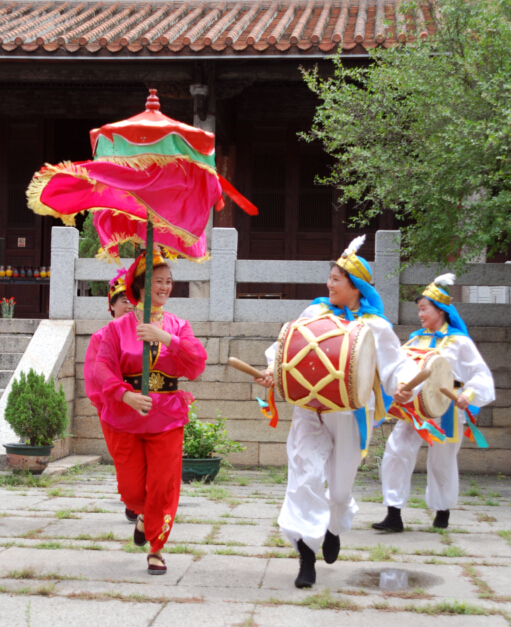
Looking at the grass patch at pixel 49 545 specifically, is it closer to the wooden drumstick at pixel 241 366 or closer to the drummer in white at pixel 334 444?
the drummer in white at pixel 334 444

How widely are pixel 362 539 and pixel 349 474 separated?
1.04 metres

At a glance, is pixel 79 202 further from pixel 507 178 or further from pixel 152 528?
pixel 507 178

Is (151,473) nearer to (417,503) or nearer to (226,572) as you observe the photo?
(226,572)

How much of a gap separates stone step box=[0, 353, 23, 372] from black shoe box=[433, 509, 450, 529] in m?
5.10

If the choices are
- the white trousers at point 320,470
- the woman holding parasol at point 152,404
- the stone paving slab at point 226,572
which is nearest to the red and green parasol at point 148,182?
the woman holding parasol at point 152,404

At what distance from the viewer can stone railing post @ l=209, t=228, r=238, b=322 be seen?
323 inches

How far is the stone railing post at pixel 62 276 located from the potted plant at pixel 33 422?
1740mm

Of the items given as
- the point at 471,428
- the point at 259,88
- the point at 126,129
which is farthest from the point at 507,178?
the point at 259,88

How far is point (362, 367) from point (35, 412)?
377 cm

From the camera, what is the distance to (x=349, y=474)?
13.2 feet

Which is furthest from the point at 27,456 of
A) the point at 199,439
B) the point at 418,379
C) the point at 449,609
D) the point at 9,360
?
the point at 449,609

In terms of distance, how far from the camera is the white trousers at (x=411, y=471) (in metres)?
5.24

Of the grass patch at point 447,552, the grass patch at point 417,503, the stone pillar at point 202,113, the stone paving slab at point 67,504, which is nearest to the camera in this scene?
the grass patch at point 447,552

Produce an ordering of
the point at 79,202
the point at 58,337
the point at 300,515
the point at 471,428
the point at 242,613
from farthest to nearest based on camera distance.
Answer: the point at 58,337
the point at 471,428
the point at 79,202
the point at 300,515
the point at 242,613
